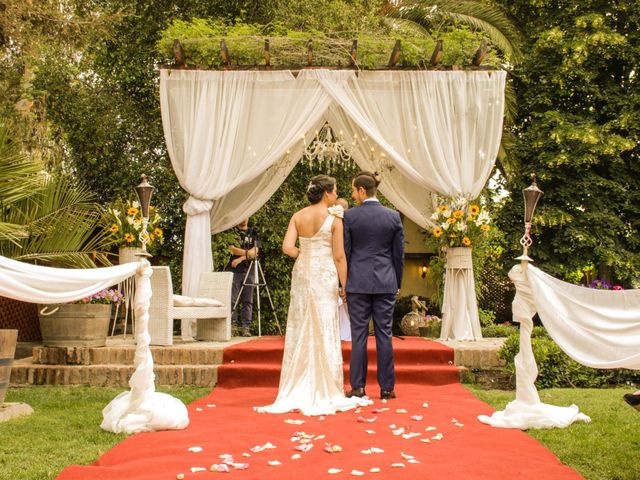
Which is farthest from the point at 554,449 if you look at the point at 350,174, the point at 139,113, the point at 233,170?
the point at 139,113

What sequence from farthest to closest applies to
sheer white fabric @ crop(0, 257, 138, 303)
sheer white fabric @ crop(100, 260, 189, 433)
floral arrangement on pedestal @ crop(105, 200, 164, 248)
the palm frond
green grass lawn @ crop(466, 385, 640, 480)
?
the palm frond < floral arrangement on pedestal @ crop(105, 200, 164, 248) < sheer white fabric @ crop(100, 260, 189, 433) < sheer white fabric @ crop(0, 257, 138, 303) < green grass lawn @ crop(466, 385, 640, 480)

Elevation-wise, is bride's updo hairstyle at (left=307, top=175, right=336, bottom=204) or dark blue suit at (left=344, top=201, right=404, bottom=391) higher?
bride's updo hairstyle at (left=307, top=175, right=336, bottom=204)

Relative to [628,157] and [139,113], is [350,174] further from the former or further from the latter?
[628,157]

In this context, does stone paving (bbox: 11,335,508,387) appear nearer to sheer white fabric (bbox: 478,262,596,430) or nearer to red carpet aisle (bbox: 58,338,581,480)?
red carpet aisle (bbox: 58,338,581,480)

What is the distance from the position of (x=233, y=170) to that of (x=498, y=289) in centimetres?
745

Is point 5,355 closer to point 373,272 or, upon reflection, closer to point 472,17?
point 373,272

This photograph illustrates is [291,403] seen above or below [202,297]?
below

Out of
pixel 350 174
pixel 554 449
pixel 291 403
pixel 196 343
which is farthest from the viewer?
pixel 350 174

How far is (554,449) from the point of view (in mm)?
4523

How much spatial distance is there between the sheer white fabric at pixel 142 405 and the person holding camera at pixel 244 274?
4235 mm

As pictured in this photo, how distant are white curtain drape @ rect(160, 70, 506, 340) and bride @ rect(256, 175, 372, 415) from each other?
2.97m

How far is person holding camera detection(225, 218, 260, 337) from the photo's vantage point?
9852 mm

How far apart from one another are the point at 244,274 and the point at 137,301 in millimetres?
4860

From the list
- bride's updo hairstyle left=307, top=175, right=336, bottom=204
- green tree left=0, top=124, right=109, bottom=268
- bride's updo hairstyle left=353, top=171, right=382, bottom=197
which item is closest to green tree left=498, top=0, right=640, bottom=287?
bride's updo hairstyle left=353, top=171, right=382, bottom=197
